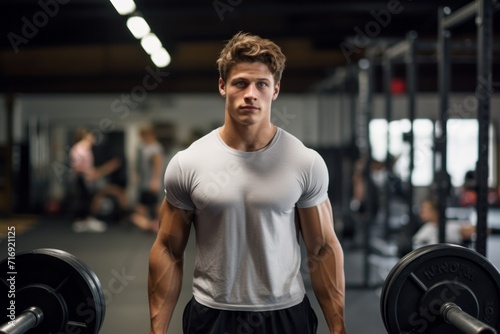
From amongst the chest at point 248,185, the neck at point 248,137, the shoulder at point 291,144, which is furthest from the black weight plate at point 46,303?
the shoulder at point 291,144

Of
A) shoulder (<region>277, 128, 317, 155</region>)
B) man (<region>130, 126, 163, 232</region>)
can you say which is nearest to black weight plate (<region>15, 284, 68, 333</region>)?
shoulder (<region>277, 128, 317, 155</region>)

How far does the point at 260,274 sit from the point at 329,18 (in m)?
5.39

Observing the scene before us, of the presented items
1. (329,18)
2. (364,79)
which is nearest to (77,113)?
(329,18)

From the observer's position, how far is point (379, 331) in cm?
319

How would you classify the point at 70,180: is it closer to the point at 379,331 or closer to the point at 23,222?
the point at 23,222

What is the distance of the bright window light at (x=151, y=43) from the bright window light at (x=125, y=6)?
675mm

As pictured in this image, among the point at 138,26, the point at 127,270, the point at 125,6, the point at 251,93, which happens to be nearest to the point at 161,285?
the point at 251,93

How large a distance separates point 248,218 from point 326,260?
258mm

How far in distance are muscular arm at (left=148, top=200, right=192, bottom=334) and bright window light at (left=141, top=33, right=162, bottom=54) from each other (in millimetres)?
2885

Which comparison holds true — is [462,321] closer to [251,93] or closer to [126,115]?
[251,93]

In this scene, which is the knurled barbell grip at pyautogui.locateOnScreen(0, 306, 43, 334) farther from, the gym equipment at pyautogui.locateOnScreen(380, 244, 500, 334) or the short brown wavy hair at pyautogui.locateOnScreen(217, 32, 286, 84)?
the gym equipment at pyautogui.locateOnScreen(380, 244, 500, 334)

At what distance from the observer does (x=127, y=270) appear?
4734 millimetres

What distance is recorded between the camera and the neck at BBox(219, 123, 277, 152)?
1442 millimetres

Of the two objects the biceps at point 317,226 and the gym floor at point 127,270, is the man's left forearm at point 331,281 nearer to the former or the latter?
the biceps at point 317,226
